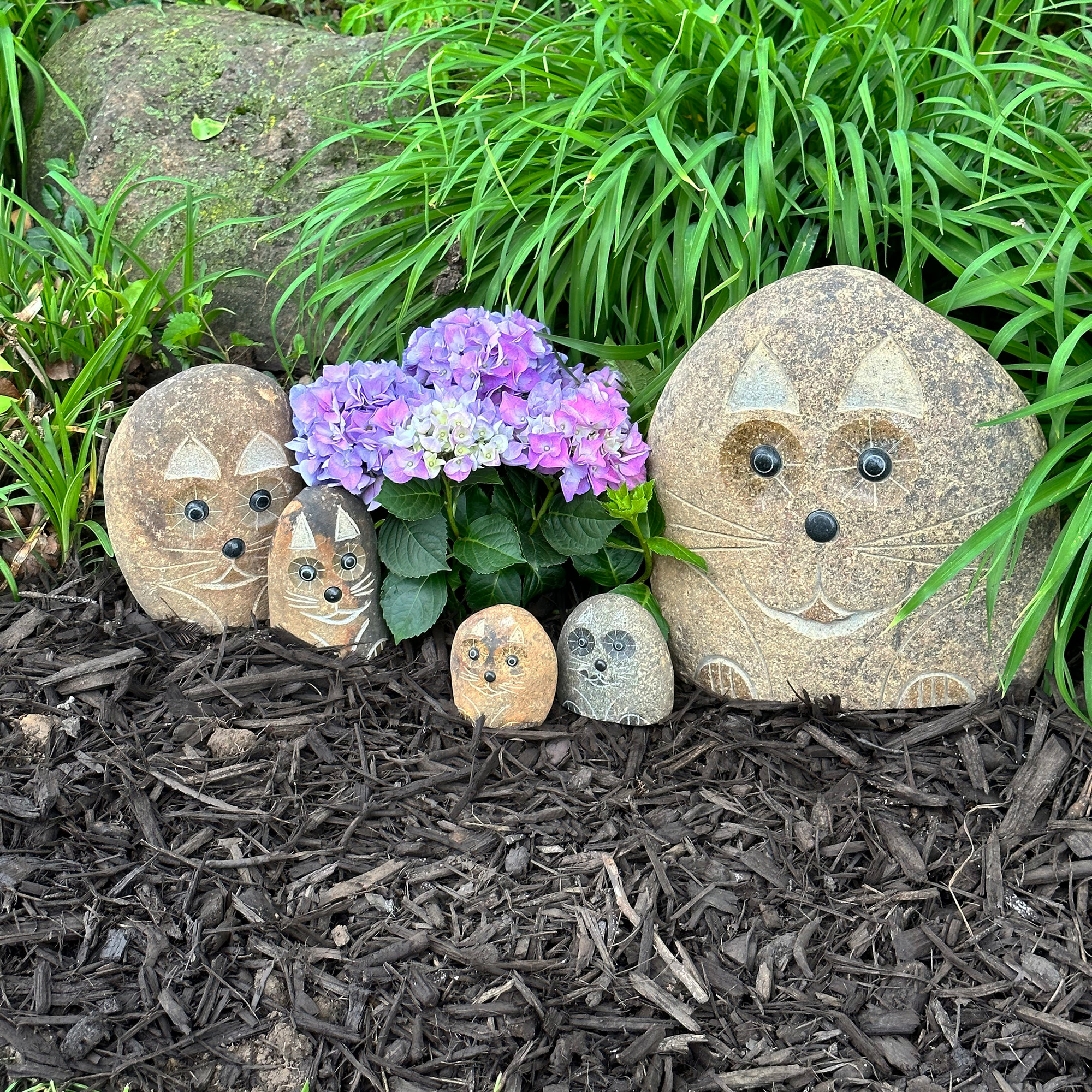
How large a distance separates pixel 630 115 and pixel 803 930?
1857 millimetres

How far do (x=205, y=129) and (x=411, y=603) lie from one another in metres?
1.91

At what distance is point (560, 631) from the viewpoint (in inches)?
89.6

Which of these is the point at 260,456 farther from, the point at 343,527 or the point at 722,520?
the point at 722,520

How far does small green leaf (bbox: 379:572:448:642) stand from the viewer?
225 centimetres

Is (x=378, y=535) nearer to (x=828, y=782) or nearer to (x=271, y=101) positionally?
(x=828, y=782)

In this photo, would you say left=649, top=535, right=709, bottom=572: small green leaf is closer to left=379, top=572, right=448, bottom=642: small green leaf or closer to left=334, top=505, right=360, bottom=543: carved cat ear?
left=379, top=572, right=448, bottom=642: small green leaf

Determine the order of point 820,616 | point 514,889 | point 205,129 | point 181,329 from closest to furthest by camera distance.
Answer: point 514,889 < point 820,616 < point 181,329 < point 205,129

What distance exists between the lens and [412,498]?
7.29 ft

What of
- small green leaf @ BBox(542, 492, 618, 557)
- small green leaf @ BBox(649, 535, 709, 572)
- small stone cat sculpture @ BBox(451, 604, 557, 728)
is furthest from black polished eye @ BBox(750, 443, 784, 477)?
small stone cat sculpture @ BBox(451, 604, 557, 728)

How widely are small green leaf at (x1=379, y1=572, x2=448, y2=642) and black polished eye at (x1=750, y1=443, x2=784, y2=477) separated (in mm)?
719

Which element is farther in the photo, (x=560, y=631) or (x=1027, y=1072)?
(x=560, y=631)

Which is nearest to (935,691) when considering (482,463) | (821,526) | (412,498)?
(821,526)

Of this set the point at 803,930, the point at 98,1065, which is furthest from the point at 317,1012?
the point at 803,930

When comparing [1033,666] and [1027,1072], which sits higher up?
[1033,666]
